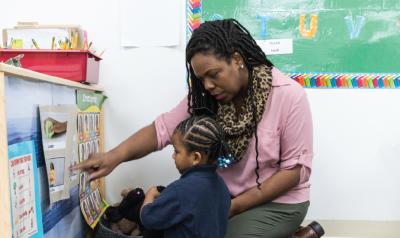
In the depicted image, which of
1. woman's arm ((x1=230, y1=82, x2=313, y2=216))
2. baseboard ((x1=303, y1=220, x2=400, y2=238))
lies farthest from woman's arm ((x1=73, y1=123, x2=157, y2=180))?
baseboard ((x1=303, y1=220, x2=400, y2=238))

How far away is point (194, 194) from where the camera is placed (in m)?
0.96

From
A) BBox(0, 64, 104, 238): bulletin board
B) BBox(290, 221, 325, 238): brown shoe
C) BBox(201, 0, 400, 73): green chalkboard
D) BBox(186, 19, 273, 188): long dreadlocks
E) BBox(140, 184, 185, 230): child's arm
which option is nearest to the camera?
BBox(0, 64, 104, 238): bulletin board

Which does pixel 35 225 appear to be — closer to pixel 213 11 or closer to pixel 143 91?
pixel 143 91

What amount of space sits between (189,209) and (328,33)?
3.19ft

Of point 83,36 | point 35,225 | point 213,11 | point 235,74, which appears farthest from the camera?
point 213,11

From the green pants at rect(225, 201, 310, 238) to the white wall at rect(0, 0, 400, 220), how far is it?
0.42 metres

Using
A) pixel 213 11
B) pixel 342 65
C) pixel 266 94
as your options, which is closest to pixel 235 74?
pixel 266 94


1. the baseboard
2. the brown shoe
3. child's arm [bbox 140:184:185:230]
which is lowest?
the baseboard

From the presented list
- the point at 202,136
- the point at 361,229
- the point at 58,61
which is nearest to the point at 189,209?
the point at 202,136

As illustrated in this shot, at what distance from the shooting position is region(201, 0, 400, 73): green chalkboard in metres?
1.54

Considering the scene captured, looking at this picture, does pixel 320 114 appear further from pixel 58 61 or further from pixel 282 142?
pixel 58 61

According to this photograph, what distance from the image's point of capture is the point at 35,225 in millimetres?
929

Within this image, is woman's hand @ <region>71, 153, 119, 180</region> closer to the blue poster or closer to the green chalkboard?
the blue poster

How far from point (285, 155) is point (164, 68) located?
648mm
